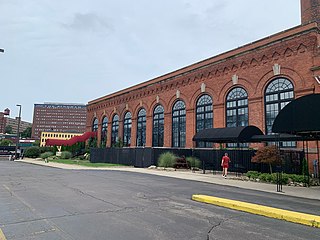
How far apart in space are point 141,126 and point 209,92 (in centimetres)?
1232

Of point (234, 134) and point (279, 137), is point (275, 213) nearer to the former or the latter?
point (279, 137)

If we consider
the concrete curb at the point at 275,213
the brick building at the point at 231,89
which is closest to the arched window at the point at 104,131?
the brick building at the point at 231,89

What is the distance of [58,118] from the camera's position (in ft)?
598

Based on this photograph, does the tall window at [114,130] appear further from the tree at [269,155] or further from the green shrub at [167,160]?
the tree at [269,155]

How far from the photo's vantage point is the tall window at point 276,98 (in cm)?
2034

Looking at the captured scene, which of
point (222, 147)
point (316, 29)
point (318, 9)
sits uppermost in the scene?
point (318, 9)

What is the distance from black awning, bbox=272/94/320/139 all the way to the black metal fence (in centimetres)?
588

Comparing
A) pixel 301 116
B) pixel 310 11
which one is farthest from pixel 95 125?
pixel 301 116

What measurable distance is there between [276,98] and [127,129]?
22.2m

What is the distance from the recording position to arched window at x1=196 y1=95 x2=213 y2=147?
26297 millimetres

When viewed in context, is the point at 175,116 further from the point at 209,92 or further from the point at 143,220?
the point at 143,220

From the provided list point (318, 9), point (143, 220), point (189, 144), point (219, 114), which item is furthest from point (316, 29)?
point (143, 220)

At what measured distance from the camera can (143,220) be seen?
6.43 meters

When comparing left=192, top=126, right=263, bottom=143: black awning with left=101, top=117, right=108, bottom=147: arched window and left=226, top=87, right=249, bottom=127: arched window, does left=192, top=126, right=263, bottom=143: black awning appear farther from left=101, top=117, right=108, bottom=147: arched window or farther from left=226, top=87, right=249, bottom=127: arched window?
left=101, top=117, right=108, bottom=147: arched window
